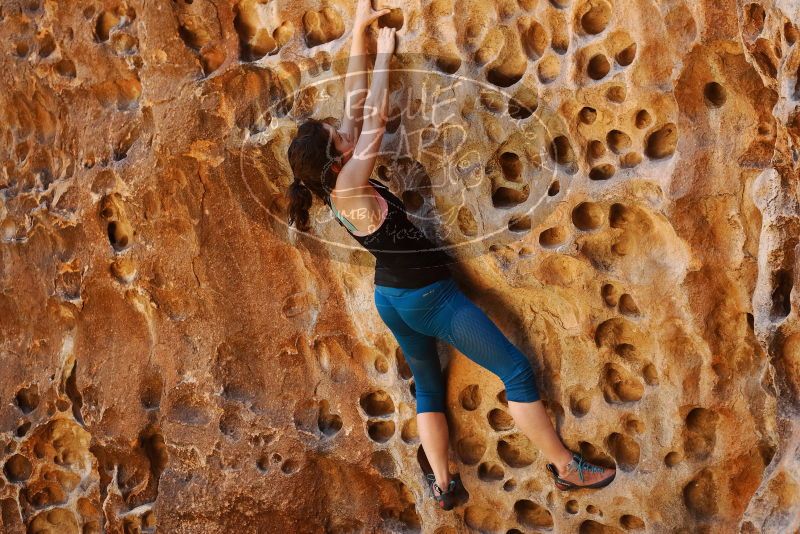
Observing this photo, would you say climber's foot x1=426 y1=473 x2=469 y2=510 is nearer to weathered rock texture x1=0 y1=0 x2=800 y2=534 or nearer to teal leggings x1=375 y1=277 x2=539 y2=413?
weathered rock texture x1=0 y1=0 x2=800 y2=534

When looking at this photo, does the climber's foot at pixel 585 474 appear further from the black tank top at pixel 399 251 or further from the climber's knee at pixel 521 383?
the black tank top at pixel 399 251

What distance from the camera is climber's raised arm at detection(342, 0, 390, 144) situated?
2697mm

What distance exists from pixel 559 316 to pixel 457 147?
2.13 feet

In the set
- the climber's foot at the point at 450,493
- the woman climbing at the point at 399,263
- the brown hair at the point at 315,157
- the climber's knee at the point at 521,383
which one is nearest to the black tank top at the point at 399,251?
the woman climbing at the point at 399,263

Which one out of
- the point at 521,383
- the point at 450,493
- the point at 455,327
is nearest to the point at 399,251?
the point at 455,327

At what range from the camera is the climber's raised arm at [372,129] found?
2570mm

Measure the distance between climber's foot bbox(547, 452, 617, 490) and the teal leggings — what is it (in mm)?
266

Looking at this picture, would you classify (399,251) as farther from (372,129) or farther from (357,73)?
(357,73)

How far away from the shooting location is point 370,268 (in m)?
3.03

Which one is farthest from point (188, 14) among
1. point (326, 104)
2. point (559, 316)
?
point (559, 316)

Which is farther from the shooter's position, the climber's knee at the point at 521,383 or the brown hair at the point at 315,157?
the climber's knee at the point at 521,383

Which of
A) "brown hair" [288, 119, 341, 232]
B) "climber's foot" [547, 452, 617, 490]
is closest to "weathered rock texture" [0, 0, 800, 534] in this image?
"climber's foot" [547, 452, 617, 490]

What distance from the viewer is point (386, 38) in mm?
2701

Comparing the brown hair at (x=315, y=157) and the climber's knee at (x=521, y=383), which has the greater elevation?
the brown hair at (x=315, y=157)
